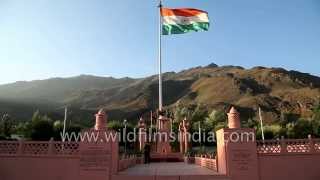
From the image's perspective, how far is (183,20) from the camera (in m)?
27.0

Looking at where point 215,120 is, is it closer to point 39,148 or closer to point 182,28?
point 182,28

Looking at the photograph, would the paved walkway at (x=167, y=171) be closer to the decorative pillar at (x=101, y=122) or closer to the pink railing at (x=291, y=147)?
the decorative pillar at (x=101, y=122)

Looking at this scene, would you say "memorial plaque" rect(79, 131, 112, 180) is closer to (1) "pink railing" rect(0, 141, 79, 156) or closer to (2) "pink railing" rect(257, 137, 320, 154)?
(1) "pink railing" rect(0, 141, 79, 156)

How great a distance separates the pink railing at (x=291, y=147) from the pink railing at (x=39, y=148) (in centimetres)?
682

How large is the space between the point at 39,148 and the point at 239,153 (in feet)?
24.0

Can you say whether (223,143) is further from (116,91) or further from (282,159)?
(116,91)

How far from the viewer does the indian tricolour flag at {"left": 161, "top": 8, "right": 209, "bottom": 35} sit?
26.5m

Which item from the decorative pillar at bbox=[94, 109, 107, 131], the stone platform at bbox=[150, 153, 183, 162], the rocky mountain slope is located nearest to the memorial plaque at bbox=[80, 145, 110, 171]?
the decorative pillar at bbox=[94, 109, 107, 131]

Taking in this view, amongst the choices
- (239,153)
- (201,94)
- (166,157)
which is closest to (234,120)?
(239,153)

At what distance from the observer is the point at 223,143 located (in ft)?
41.7

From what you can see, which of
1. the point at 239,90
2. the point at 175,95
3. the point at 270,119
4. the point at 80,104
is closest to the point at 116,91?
the point at 80,104

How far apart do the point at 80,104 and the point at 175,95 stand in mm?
42843

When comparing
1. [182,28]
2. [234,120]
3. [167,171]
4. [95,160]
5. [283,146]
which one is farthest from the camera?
[182,28]

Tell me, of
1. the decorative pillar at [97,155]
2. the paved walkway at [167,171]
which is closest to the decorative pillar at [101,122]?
the decorative pillar at [97,155]
